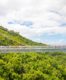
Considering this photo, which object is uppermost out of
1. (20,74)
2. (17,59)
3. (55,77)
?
(17,59)

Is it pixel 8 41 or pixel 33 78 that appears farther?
pixel 8 41

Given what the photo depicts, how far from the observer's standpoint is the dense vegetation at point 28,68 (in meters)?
7.57

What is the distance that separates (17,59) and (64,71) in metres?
4.76

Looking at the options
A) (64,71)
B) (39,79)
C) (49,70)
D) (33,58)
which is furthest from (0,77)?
(64,71)

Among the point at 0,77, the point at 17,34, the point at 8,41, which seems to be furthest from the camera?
the point at 17,34

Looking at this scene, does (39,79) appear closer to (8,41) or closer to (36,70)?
(36,70)

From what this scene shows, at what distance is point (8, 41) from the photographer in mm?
10961

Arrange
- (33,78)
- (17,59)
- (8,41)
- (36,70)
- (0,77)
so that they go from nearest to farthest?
(0,77)
(33,78)
(36,70)
(17,59)
(8,41)

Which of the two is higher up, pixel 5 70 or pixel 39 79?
pixel 5 70

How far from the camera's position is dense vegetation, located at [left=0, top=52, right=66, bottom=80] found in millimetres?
7567

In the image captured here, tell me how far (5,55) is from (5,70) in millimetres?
1727

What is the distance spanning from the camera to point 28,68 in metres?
8.28

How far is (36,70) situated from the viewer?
839 centimetres

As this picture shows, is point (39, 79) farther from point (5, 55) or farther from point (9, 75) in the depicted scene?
point (5, 55)
